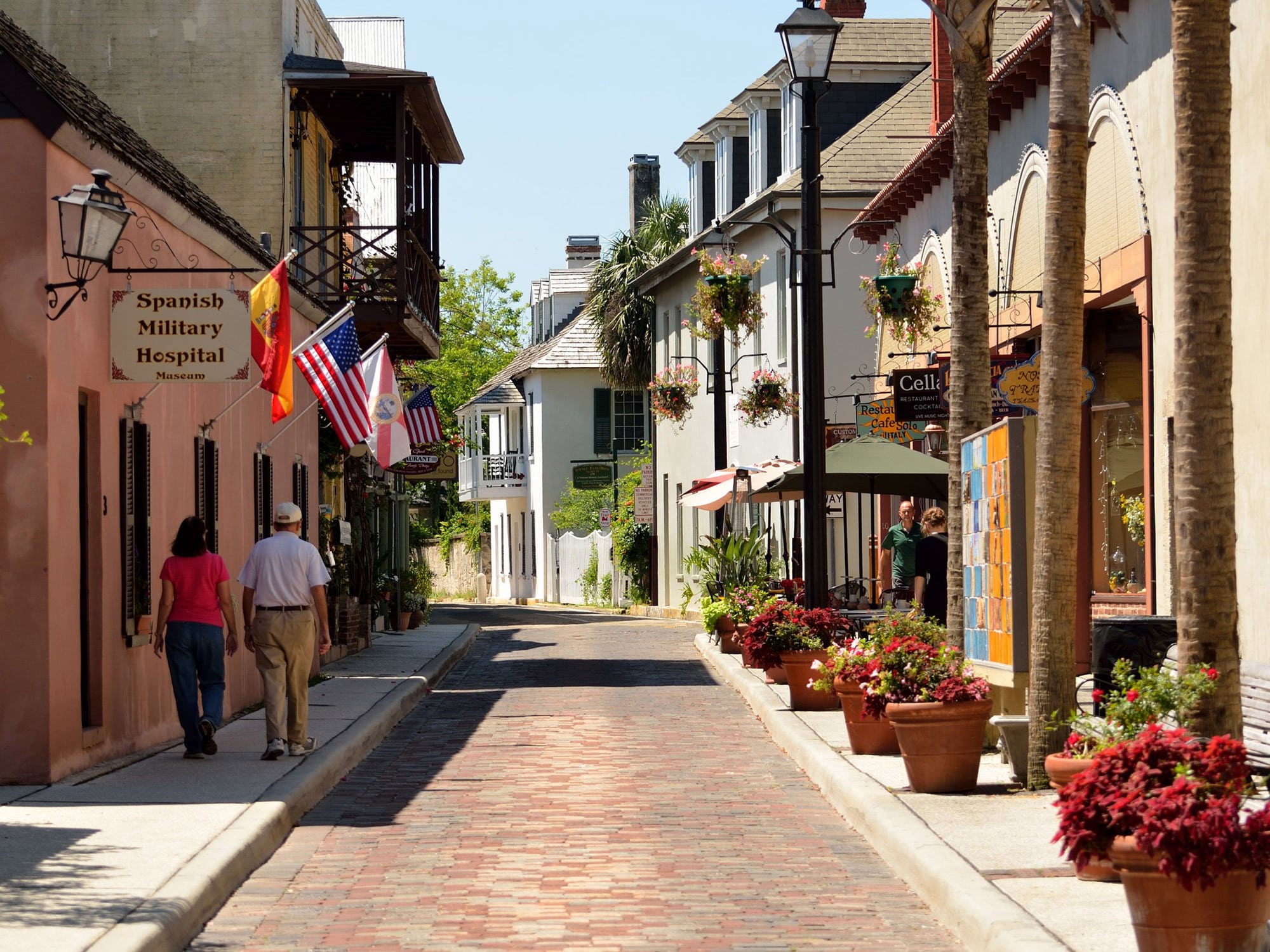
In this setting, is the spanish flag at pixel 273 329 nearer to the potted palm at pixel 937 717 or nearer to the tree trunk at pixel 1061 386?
the potted palm at pixel 937 717

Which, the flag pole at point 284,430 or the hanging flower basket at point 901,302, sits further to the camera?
the hanging flower basket at point 901,302

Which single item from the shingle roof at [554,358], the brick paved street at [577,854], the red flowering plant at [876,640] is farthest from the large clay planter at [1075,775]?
the shingle roof at [554,358]

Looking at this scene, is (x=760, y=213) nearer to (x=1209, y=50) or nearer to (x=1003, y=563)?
(x=1003, y=563)

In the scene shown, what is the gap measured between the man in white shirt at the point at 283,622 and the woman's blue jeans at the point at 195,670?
0.29m

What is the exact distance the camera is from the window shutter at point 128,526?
1395cm

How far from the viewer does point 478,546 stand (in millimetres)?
67062

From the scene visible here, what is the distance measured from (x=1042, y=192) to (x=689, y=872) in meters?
13.6

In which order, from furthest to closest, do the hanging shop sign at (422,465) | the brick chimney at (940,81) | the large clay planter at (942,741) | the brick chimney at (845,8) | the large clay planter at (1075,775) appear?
the brick chimney at (845,8), the hanging shop sign at (422,465), the brick chimney at (940,81), the large clay planter at (942,741), the large clay planter at (1075,775)

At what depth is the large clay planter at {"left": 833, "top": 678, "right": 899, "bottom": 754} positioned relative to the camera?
13.0 meters

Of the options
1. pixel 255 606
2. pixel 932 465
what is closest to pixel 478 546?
pixel 932 465

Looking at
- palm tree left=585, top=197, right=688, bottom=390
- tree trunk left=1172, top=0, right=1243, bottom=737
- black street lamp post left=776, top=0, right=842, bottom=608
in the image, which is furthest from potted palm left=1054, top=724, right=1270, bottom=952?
palm tree left=585, top=197, right=688, bottom=390

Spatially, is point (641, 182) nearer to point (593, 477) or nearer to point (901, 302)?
point (593, 477)

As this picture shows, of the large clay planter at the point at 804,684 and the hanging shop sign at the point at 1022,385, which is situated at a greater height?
the hanging shop sign at the point at 1022,385

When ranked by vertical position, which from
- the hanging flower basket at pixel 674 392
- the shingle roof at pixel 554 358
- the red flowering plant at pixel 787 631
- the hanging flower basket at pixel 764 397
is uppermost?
the shingle roof at pixel 554 358
